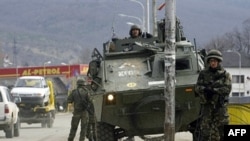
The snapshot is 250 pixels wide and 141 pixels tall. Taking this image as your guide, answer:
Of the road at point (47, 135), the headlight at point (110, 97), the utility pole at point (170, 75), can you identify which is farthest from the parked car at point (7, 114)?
the utility pole at point (170, 75)

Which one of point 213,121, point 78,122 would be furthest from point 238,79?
point 213,121

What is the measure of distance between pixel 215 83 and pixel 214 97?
22cm

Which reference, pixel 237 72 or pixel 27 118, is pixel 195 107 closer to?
pixel 27 118

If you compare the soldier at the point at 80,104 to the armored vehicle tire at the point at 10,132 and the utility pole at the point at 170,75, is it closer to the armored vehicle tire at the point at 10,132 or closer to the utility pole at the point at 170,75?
the utility pole at the point at 170,75

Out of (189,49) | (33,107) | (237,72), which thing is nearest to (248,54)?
(237,72)

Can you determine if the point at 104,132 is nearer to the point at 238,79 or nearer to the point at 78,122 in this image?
the point at 78,122

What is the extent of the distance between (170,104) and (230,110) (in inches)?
50.8

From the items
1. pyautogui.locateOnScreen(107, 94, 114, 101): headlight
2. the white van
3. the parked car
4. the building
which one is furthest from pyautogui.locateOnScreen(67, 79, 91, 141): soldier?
the building

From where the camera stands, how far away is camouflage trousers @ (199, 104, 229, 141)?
41.8ft

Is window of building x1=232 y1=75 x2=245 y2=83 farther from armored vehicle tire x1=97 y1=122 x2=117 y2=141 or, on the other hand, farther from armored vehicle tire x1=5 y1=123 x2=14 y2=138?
armored vehicle tire x1=97 y1=122 x2=117 y2=141

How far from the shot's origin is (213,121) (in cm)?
1279

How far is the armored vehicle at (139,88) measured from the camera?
16.8 meters

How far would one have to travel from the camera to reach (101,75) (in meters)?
18.1

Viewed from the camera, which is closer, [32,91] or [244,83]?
[32,91]
